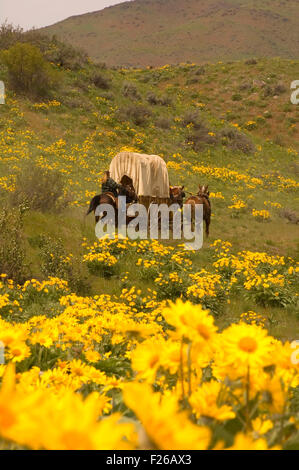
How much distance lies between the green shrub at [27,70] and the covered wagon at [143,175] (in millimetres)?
13867

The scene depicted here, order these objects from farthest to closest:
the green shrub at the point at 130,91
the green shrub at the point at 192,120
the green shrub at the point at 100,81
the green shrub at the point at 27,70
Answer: the green shrub at the point at 130,91 → the green shrub at the point at 192,120 → the green shrub at the point at 100,81 → the green shrub at the point at 27,70

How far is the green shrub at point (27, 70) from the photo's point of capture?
23.0 metres

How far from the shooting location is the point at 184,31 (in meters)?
98.8

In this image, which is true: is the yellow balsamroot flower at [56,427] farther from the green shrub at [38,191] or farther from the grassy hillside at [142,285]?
the green shrub at [38,191]

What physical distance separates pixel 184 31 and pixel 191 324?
112316 millimetres

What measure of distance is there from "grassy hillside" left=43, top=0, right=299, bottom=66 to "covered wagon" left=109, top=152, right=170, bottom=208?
248ft

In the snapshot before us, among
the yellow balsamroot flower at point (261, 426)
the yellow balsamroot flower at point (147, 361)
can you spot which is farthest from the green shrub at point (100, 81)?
the yellow balsamroot flower at point (261, 426)

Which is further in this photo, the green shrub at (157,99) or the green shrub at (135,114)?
the green shrub at (157,99)

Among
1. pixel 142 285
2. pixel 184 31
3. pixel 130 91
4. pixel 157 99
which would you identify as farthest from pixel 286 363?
pixel 184 31

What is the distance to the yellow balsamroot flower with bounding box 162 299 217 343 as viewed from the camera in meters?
0.94

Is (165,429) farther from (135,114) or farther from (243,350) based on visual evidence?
(135,114)

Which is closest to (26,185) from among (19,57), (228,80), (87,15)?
(19,57)
